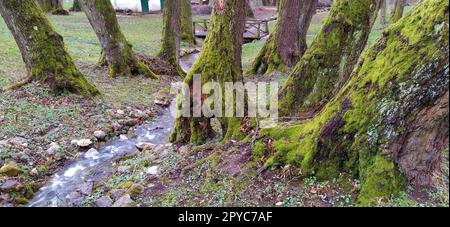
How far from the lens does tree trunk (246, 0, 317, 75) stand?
11.7 metres

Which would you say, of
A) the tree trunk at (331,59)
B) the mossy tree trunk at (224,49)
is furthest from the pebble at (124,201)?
the tree trunk at (331,59)

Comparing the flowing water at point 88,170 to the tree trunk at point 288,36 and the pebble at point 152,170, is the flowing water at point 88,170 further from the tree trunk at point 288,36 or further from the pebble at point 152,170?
the tree trunk at point 288,36

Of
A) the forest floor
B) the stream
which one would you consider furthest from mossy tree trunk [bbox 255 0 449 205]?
the stream

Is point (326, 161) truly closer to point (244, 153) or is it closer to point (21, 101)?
point (244, 153)

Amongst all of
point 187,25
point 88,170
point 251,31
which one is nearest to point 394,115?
point 88,170

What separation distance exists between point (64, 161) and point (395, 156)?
16.6 feet

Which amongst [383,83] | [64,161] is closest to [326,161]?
[383,83]

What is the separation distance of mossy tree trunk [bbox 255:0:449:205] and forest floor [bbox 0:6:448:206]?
16cm

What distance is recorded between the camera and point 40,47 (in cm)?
845

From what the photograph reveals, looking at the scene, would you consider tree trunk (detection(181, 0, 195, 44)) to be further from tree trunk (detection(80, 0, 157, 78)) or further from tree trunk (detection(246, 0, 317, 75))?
tree trunk (detection(246, 0, 317, 75))

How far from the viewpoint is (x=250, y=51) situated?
56.8ft

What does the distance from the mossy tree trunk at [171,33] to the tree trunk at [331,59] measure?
8553 mm

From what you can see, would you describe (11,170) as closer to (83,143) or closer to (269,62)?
(83,143)

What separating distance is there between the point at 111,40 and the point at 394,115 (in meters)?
9.25
